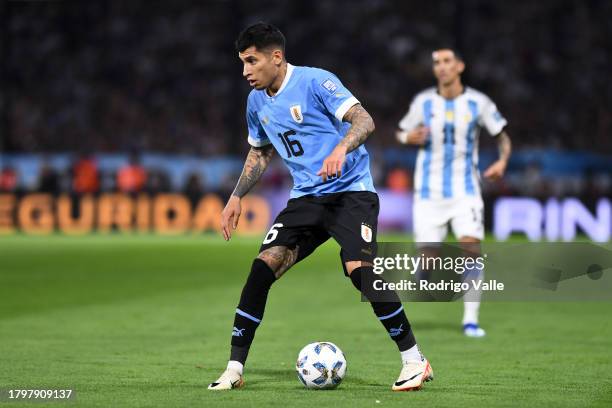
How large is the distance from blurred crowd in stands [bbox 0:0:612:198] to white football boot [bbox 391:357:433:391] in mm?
18768

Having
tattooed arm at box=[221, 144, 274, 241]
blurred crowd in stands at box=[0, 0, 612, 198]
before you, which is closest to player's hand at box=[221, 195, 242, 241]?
tattooed arm at box=[221, 144, 274, 241]

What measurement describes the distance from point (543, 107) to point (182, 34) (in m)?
9.89

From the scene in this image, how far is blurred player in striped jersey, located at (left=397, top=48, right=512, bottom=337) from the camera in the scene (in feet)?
31.4

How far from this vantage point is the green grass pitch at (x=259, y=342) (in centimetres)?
604

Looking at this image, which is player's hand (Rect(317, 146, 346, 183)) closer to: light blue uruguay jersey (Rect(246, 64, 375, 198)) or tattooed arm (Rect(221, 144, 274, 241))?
light blue uruguay jersey (Rect(246, 64, 375, 198))

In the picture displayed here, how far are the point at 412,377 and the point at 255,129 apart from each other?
1757mm

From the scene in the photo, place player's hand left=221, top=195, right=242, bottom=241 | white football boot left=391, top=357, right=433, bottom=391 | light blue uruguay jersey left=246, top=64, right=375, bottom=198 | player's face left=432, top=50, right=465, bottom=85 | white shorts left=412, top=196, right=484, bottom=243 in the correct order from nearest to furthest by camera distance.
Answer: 1. white football boot left=391, top=357, right=433, bottom=391
2. light blue uruguay jersey left=246, top=64, right=375, bottom=198
3. player's hand left=221, top=195, right=242, bottom=241
4. player's face left=432, top=50, right=465, bottom=85
5. white shorts left=412, top=196, right=484, bottom=243

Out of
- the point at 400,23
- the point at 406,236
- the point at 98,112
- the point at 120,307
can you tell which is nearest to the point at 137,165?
the point at 98,112

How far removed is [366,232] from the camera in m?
6.29

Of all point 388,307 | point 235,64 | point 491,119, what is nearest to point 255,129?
point 388,307

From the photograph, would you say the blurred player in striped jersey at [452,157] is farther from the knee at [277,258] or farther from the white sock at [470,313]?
the knee at [277,258]

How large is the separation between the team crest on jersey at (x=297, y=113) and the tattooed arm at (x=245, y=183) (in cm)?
52

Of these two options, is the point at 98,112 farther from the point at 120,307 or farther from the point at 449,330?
the point at 449,330

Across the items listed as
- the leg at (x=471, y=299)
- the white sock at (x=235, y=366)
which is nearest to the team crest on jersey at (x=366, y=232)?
the white sock at (x=235, y=366)
